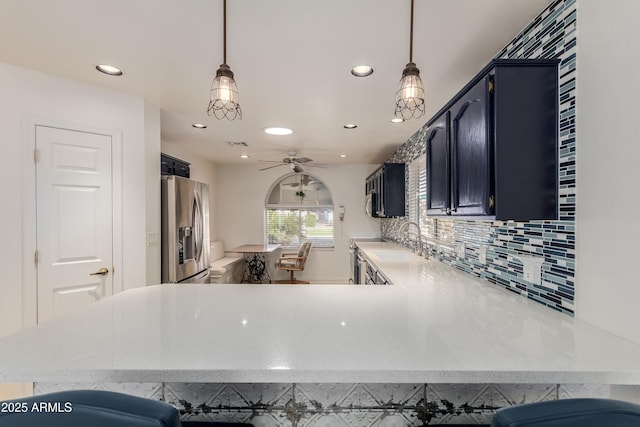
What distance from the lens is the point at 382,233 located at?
595 centimetres

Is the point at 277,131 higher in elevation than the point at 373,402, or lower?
higher

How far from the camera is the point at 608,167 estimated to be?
1.13 meters

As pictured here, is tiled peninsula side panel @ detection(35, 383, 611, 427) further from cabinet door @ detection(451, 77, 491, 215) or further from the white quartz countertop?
cabinet door @ detection(451, 77, 491, 215)

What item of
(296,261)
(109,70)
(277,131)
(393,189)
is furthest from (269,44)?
(296,261)

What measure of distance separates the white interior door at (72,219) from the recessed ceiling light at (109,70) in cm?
55

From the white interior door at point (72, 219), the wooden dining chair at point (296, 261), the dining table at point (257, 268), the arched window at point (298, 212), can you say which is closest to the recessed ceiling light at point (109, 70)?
the white interior door at point (72, 219)

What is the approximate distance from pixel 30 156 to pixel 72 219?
51 centimetres

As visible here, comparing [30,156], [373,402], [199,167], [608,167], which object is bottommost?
[373,402]

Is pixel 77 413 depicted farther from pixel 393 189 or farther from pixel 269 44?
pixel 393 189

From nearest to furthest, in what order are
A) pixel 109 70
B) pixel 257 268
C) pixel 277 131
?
pixel 109 70 → pixel 277 131 → pixel 257 268

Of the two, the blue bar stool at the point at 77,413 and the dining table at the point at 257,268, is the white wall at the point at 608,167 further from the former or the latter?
the dining table at the point at 257,268

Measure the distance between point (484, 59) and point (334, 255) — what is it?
4666 mm

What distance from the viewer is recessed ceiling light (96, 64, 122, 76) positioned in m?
2.09

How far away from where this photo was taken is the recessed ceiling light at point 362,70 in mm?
2059
